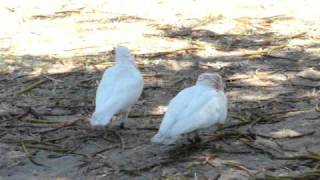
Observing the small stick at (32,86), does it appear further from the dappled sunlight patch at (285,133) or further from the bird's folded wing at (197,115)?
the dappled sunlight patch at (285,133)

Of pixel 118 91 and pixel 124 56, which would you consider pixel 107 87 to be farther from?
pixel 124 56

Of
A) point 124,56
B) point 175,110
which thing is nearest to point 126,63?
point 124,56

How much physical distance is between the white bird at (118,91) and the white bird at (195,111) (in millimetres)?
399

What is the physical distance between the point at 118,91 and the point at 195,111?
0.64 metres

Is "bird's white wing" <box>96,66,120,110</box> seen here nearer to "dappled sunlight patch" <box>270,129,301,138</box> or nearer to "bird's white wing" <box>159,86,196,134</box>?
"bird's white wing" <box>159,86,196,134</box>

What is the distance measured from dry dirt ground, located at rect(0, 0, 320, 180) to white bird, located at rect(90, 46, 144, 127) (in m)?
0.26

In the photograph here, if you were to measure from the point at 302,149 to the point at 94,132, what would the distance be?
1.41 metres

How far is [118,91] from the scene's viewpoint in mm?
4453

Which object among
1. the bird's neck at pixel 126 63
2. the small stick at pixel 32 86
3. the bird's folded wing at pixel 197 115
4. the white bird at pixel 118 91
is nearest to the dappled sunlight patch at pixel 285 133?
the bird's folded wing at pixel 197 115

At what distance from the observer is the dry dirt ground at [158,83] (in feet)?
13.9

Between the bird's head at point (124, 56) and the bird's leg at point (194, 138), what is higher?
the bird's head at point (124, 56)

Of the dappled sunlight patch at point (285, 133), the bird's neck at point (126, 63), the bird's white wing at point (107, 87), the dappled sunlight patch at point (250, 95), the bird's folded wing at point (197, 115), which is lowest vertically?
the dappled sunlight patch at point (285, 133)

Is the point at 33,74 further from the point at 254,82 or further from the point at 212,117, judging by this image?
the point at 212,117

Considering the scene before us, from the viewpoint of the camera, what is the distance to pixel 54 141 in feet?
15.3
